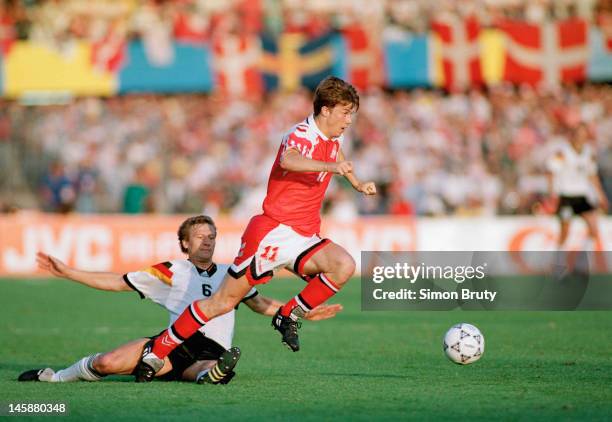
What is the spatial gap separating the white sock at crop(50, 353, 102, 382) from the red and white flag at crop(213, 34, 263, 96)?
17.7 metres

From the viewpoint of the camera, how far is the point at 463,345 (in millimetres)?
8594

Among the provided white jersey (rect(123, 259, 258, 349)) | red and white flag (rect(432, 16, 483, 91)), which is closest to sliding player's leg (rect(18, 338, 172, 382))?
white jersey (rect(123, 259, 258, 349))

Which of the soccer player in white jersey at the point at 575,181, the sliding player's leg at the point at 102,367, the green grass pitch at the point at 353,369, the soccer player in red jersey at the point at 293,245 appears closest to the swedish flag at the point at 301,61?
the soccer player in white jersey at the point at 575,181

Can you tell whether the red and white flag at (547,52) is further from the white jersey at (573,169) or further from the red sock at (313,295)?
the red sock at (313,295)

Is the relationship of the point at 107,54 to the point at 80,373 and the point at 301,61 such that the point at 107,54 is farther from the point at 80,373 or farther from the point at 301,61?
the point at 80,373

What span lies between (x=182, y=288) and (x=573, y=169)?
10577 millimetres

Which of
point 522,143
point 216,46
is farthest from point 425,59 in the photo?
point 216,46

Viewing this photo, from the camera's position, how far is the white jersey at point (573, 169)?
17406 millimetres

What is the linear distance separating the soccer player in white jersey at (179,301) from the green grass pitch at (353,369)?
16 centimetres

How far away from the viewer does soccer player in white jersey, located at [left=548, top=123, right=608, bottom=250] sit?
57.1 ft

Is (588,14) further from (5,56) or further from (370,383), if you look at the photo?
(370,383)

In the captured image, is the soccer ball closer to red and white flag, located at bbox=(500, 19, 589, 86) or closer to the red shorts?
the red shorts

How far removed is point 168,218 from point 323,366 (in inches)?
503

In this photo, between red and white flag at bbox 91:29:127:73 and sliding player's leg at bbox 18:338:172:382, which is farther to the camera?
red and white flag at bbox 91:29:127:73
